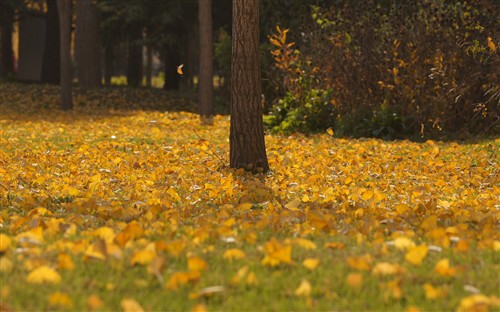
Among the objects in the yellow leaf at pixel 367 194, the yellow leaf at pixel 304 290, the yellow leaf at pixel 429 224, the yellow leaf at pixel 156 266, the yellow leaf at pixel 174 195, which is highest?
the yellow leaf at pixel 156 266

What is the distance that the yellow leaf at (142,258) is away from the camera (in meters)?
4.02

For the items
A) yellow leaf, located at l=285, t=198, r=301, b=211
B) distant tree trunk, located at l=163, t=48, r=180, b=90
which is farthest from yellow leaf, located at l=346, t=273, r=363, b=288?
distant tree trunk, located at l=163, t=48, r=180, b=90

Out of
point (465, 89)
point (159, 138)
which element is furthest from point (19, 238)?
point (465, 89)

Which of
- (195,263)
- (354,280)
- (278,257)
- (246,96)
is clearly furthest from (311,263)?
(246,96)

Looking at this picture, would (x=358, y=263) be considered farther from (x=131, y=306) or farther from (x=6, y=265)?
(x=6, y=265)

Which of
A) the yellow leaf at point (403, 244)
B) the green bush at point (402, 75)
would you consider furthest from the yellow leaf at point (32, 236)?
the green bush at point (402, 75)

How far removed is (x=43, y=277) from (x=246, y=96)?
6.23 metres

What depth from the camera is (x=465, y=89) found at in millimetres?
13586

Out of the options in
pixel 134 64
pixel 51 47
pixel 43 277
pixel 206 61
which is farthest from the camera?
pixel 134 64

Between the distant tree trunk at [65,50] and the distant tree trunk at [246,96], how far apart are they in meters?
11.8

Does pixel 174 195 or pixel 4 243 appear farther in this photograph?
pixel 174 195

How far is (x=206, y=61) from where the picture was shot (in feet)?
62.6

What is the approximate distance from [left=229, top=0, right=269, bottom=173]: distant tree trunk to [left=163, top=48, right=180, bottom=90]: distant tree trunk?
1931 cm

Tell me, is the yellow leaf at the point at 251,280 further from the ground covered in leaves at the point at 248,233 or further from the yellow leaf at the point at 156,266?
the yellow leaf at the point at 156,266
